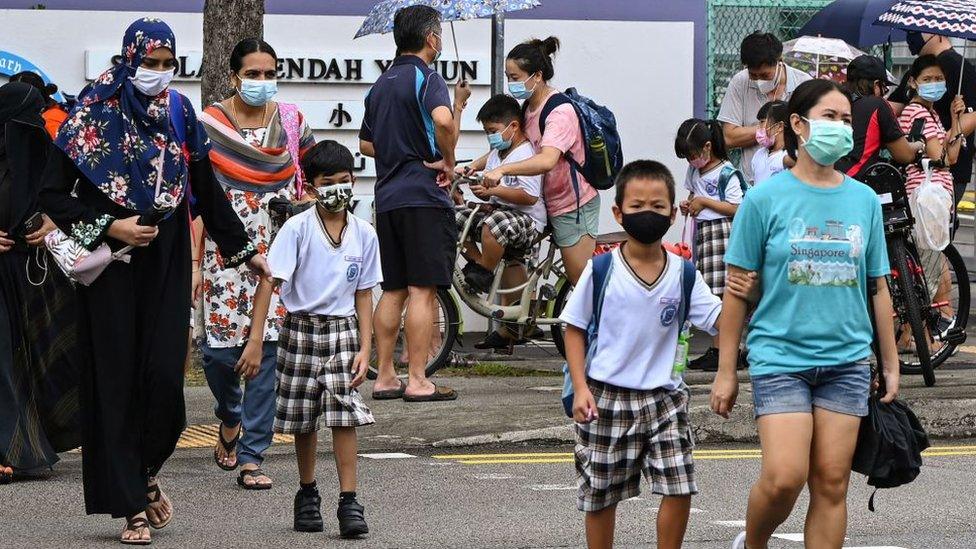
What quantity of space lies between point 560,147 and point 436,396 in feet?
5.59

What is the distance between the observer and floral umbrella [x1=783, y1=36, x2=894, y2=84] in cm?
1251

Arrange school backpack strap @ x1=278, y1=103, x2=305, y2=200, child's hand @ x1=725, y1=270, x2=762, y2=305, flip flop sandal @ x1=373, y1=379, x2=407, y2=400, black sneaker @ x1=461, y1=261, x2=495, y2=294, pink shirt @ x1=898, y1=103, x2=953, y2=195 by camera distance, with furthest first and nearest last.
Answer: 1. black sneaker @ x1=461, y1=261, x2=495, y2=294
2. pink shirt @ x1=898, y1=103, x2=953, y2=195
3. flip flop sandal @ x1=373, y1=379, x2=407, y2=400
4. school backpack strap @ x1=278, y1=103, x2=305, y2=200
5. child's hand @ x1=725, y1=270, x2=762, y2=305

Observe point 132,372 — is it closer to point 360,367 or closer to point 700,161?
point 360,367

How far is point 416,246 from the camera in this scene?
30.5 feet

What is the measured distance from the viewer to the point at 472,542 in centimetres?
669

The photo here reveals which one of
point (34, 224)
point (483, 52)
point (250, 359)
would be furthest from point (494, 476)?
point (483, 52)

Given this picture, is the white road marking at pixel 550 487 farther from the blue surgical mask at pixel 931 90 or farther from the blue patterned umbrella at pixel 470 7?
the blue surgical mask at pixel 931 90

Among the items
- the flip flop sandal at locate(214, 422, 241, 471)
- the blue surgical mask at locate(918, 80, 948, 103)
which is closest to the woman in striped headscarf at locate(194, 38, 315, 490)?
the flip flop sandal at locate(214, 422, 241, 471)

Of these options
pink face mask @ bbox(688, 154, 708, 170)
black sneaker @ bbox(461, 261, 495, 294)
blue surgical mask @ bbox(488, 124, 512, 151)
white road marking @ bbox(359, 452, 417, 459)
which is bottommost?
white road marking @ bbox(359, 452, 417, 459)

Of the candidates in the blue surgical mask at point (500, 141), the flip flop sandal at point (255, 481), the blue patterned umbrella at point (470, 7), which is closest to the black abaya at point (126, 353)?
the flip flop sandal at point (255, 481)

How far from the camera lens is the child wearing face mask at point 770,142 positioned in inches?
402

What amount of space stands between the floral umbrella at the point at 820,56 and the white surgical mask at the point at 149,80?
6.88m

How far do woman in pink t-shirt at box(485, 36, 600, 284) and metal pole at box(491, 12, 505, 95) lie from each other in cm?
148

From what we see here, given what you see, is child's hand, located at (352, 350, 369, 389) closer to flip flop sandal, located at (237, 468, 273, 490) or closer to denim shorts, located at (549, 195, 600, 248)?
flip flop sandal, located at (237, 468, 273, 490)
